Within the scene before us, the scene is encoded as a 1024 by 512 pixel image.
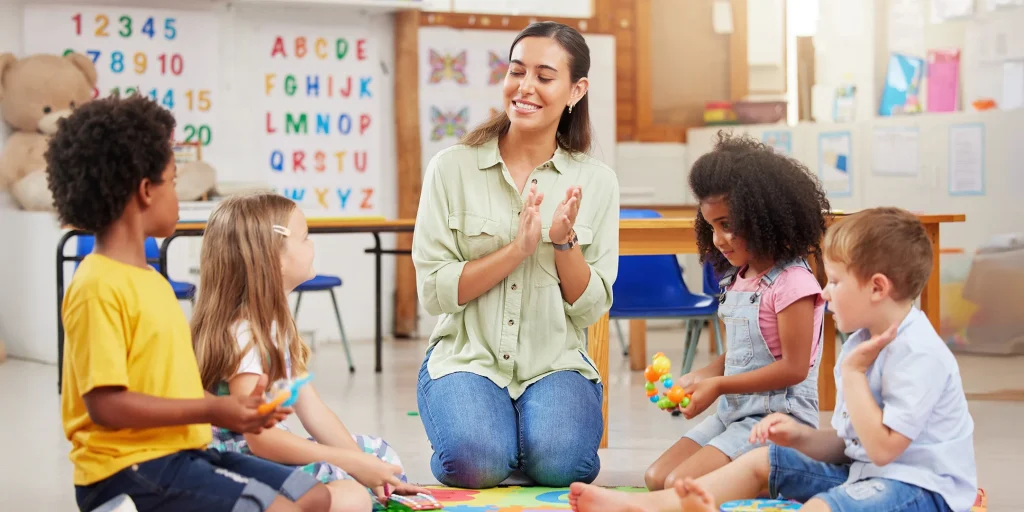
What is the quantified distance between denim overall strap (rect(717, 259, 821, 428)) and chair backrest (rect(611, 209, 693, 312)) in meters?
1.78

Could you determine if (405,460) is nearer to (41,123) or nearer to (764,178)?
(764,178)

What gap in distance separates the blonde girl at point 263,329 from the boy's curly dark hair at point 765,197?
0.87 meters

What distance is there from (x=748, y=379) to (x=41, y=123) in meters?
4.12

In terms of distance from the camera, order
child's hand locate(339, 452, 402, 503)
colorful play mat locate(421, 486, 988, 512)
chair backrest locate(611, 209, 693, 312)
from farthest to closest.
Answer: chair backrest locate(611, 209, 693, 312) < colorful play mat locate(421, 486, 988, 512) < child's hand locate(339, 452, 402, 503)

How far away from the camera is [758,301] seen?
241 cm

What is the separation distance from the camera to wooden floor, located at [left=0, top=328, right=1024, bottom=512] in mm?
2879

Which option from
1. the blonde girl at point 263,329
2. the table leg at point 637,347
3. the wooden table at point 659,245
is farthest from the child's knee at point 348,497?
the table leg at point 637,347

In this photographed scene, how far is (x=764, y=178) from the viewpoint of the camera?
7.95ft

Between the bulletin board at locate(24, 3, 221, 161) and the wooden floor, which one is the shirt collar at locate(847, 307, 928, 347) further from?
the bulletin board at locate(24, 3, 221, 161)

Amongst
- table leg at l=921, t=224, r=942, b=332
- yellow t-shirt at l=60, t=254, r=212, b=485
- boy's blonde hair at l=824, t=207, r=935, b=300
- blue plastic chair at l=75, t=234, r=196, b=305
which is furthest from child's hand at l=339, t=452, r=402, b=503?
blue plastic chair at l=75, t=234, r=196, b=305

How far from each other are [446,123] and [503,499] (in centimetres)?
392

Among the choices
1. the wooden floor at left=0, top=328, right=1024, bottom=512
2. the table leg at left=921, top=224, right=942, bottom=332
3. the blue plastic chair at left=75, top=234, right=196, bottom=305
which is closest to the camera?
Answer: the wooden floor at left=0, top=328, right=1024, bottom=512

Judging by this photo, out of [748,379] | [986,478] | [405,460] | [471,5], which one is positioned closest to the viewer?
[748,379]

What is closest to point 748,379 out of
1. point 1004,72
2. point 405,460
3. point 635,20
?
point 405,460
